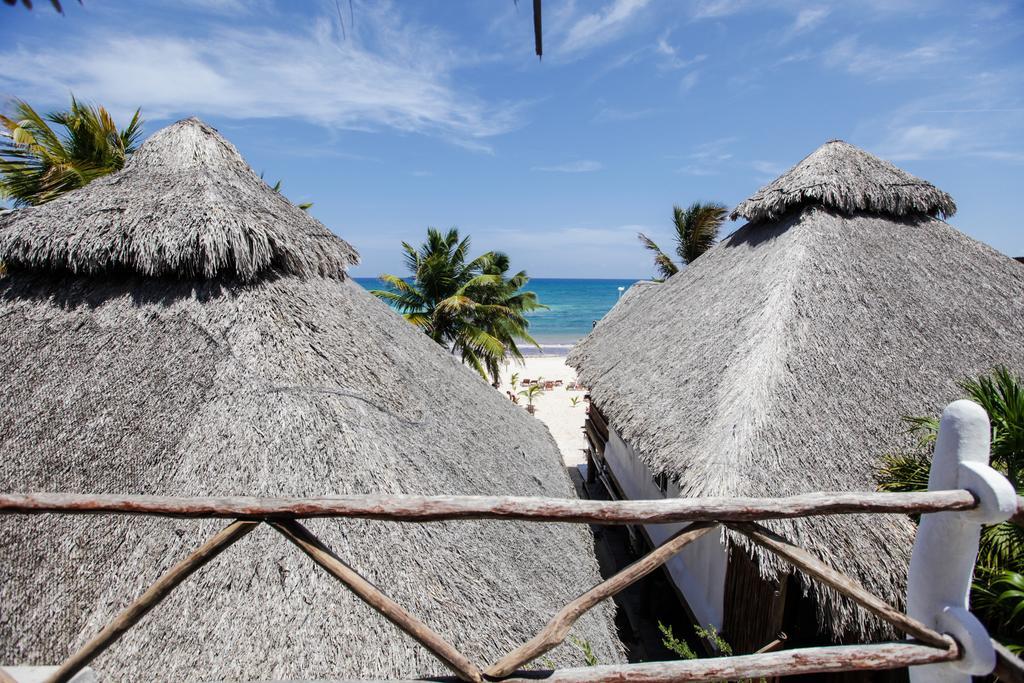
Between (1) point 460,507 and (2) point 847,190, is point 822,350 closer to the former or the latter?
(2) point 847,190

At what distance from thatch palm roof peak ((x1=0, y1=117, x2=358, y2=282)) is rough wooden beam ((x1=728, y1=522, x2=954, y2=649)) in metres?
3.79

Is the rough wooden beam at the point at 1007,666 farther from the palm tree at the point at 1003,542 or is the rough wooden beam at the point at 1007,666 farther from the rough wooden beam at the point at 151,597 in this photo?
the rough wooden beam at the point at 151,597

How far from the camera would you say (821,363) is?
4.87 meters


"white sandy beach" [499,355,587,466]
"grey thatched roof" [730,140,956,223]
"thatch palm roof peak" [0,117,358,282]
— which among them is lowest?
"white sandy beach" [499,355,587,466]

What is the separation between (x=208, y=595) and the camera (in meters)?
2.62

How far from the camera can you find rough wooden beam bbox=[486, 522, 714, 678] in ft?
4.71

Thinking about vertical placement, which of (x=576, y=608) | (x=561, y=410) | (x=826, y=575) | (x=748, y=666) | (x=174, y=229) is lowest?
(x=561, y=410)

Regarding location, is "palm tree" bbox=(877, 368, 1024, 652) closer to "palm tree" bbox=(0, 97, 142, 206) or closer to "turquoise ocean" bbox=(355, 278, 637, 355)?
"palm tree" bbox=(0, 97, 142, 206)

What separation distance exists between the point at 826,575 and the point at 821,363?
3963mm

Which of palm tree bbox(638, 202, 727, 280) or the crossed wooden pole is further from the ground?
palm tree bbox(638, 202, 727, 280)

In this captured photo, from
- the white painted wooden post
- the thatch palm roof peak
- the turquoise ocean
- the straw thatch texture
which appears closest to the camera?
the white painted wooden post

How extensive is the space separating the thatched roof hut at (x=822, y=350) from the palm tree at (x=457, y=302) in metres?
4.76

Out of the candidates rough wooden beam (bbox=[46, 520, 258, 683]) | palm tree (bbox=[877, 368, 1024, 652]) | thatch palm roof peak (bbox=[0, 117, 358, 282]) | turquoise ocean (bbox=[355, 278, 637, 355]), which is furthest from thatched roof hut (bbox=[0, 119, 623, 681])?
turquoise ocean (bbox=[355, 278, 637, 355])

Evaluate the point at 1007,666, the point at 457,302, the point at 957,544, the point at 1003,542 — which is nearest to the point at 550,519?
the point at 957,544
